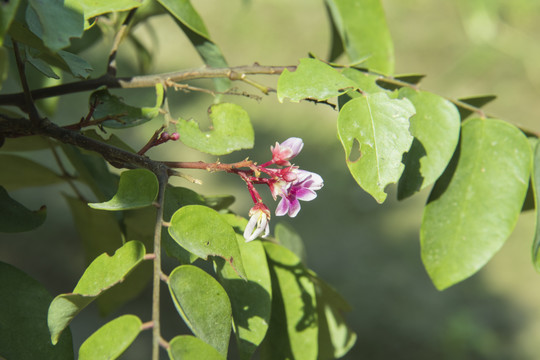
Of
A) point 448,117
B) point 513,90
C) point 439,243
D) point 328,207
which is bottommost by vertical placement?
point 328,207

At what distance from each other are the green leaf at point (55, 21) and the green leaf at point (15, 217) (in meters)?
0.22

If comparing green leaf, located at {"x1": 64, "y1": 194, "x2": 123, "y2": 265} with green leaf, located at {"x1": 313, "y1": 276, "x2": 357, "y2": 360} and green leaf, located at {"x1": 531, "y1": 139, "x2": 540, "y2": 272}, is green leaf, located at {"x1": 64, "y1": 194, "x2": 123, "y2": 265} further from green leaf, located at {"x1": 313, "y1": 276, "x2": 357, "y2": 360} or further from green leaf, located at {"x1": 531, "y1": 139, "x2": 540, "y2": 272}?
green leaf, located at {"x1": 531, "y1": 139, "x2": 540, "y2": 272}

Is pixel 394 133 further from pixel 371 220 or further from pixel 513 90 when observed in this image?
pixel 513 90

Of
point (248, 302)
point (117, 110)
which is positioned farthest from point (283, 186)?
point (117, 110)

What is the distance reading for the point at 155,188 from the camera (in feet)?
1.84

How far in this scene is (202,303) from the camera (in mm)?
548

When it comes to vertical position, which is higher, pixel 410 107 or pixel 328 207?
pixel 410 107

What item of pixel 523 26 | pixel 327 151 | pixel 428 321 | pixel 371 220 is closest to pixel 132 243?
pixel 428 321

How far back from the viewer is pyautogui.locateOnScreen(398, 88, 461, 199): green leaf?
0.69 metres

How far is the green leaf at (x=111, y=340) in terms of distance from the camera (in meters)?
0.53

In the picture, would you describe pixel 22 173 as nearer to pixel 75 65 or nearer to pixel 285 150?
pixel 75 65

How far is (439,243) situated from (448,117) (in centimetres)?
16

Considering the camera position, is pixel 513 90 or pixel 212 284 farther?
pixel 513 90

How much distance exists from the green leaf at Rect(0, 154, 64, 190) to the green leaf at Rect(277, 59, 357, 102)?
44 cm
